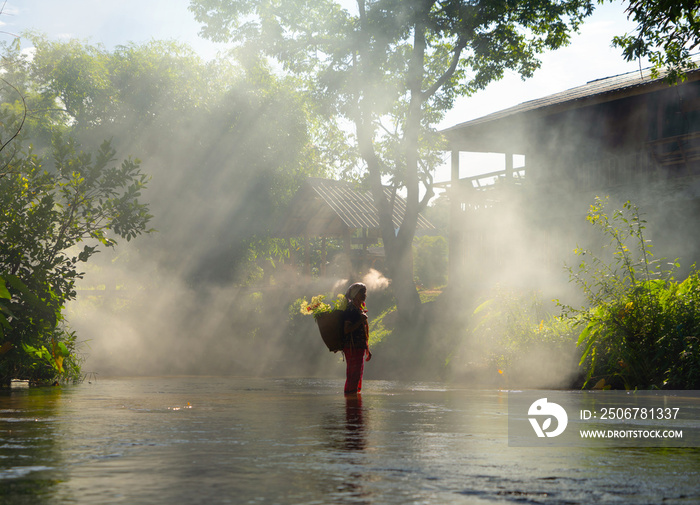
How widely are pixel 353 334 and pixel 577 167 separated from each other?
14451mm

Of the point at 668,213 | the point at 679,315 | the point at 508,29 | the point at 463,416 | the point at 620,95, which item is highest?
the point at 508,29

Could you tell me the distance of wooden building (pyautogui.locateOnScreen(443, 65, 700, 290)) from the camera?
70.5 ft

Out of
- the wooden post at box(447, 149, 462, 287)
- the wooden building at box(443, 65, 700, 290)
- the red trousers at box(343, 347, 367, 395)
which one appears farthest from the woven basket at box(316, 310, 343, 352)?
the wooden post at box(447, 149, 462, 287)

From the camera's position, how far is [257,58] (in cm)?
2719

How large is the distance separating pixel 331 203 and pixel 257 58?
26.1 feet

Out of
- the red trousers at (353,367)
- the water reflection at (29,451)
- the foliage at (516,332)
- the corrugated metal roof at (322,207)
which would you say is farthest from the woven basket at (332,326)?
the corrugated metal roof at (322,207)

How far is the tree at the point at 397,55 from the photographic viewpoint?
946 inches

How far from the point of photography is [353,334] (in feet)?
39.4

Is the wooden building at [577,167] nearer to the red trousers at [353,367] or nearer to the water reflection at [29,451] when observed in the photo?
the red trousers at [353,367]

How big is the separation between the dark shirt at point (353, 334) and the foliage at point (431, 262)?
22.7m

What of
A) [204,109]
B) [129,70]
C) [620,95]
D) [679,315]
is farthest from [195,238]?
[679,315]

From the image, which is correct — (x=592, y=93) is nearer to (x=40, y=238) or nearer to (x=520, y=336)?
(x=520, y=336)

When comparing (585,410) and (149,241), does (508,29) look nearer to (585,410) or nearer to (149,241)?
(585,410)

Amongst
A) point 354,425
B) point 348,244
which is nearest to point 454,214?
point 348,244
